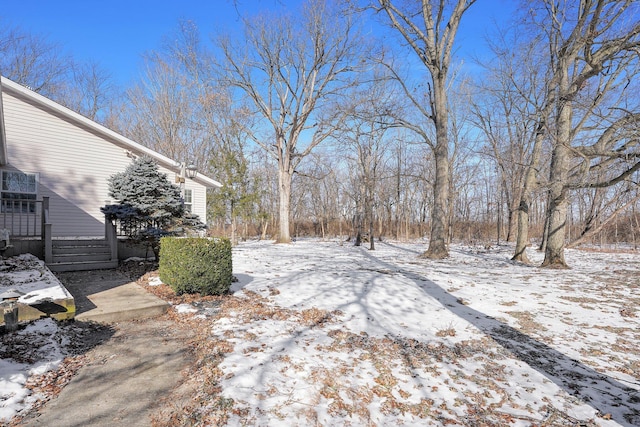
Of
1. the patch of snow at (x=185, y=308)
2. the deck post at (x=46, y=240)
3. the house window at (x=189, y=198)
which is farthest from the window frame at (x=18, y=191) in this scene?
the patch of snow at (x=185, y=308)

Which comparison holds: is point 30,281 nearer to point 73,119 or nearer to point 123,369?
point 123,369

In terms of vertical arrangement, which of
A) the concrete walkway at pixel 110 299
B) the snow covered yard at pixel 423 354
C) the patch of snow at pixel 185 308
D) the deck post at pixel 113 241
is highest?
the deck post at pixel 113 241

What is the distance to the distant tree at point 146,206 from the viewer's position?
8391mm

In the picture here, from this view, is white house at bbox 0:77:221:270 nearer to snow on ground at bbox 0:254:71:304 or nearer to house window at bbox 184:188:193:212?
house window at bbox 184:188:193:212

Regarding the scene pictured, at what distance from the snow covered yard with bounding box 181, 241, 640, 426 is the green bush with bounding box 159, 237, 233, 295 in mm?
504

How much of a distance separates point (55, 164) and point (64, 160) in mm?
280

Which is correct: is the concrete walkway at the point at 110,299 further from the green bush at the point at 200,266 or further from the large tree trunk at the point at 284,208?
the large tree trunk at the point at 284,208

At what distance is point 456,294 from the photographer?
6086 mm

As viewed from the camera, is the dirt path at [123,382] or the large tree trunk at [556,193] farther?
the large tree trunk at [556,193]

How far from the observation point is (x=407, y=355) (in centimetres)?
364

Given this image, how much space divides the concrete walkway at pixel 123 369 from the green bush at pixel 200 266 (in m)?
0.53

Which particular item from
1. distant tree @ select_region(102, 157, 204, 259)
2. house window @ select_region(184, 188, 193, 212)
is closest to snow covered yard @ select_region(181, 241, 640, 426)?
distant tree @ select_region(102, 157, 204, 259)

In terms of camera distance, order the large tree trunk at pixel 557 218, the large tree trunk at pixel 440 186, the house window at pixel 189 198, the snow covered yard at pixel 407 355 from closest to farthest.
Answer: the snow covered yard at pixel 407 355 → the large tree trunk at pixel 557 218 → the large tree trunk at pixel 440 186 → the house window at pixel 189 198

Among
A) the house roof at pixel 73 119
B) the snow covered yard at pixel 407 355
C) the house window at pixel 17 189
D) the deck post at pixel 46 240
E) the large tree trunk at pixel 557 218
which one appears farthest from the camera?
the house window at pixel 17 189
